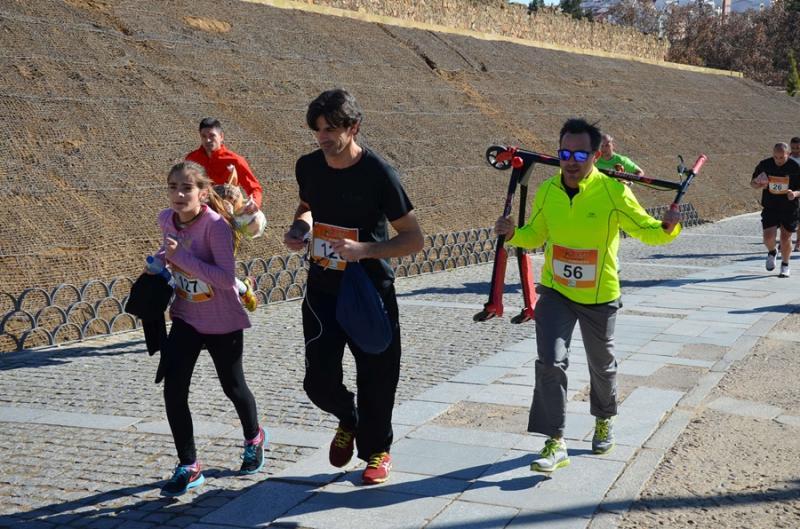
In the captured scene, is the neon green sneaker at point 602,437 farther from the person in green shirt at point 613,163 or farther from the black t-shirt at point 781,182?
the black t-shirt at point 781,182

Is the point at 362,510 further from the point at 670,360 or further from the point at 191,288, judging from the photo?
the point at 670,360

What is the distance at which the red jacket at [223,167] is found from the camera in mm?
7969

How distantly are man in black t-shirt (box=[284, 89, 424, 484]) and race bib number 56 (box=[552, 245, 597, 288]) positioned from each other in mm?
856

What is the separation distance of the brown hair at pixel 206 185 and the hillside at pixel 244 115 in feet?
17.8

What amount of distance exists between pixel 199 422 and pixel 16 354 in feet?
9.81

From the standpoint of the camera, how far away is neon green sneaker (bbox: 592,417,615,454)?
5.27 metres

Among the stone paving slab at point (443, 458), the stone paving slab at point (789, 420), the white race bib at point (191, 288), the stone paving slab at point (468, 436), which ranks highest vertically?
the white race bib at point (191, 288)

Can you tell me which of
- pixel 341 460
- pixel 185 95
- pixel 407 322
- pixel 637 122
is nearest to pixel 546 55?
pixel 637 122

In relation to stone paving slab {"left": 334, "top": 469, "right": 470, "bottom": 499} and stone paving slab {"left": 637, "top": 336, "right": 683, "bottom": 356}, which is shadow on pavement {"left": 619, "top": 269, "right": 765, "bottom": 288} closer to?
stone paving slab {"left": 637, "top": 336, "right": 683, "bottom": 356}

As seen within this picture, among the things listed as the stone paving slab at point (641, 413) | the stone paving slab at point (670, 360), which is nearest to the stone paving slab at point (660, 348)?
the stone paving slab at point (670, 360)

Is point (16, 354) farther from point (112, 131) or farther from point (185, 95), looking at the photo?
point (185, 95)

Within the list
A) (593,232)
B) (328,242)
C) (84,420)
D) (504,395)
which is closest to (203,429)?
(84,420)

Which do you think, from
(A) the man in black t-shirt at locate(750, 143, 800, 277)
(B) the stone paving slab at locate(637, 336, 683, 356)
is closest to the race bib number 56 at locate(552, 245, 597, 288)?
(B) the stone paving slab at locate(637, 336, 683, 356)

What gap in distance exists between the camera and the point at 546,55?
37.2 metres
